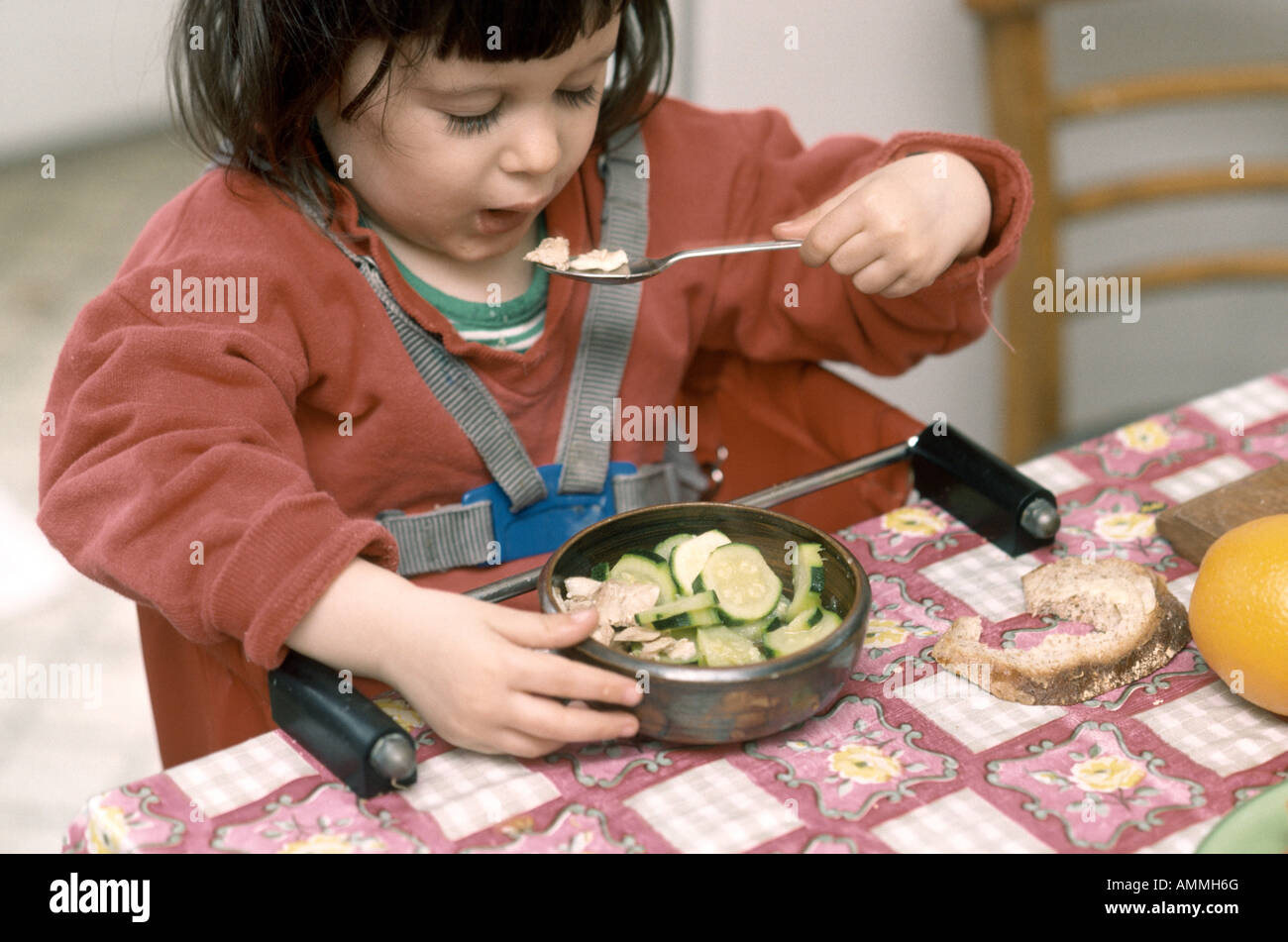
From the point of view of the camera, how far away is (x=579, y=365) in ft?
3.40

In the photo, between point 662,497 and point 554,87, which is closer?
point 554,87

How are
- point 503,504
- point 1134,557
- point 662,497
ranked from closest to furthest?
point 1134,557 → point 503,504 → point 662,497

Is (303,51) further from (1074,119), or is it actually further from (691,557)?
(1074,119)

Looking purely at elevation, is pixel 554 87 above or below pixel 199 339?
above

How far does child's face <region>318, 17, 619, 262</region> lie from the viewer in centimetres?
80

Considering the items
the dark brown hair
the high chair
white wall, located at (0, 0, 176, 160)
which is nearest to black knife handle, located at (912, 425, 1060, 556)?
the dark brown hair

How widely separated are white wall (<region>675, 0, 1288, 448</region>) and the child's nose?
35.1 inches

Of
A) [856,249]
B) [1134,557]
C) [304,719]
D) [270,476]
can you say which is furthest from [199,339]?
[1134,557]

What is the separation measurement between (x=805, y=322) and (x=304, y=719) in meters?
0.53

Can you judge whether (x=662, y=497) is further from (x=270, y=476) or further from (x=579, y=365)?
(x=270, y=476)

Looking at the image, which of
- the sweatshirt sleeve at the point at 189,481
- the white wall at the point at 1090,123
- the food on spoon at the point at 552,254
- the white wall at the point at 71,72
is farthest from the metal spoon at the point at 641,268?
the white wall at the point at 71,72
